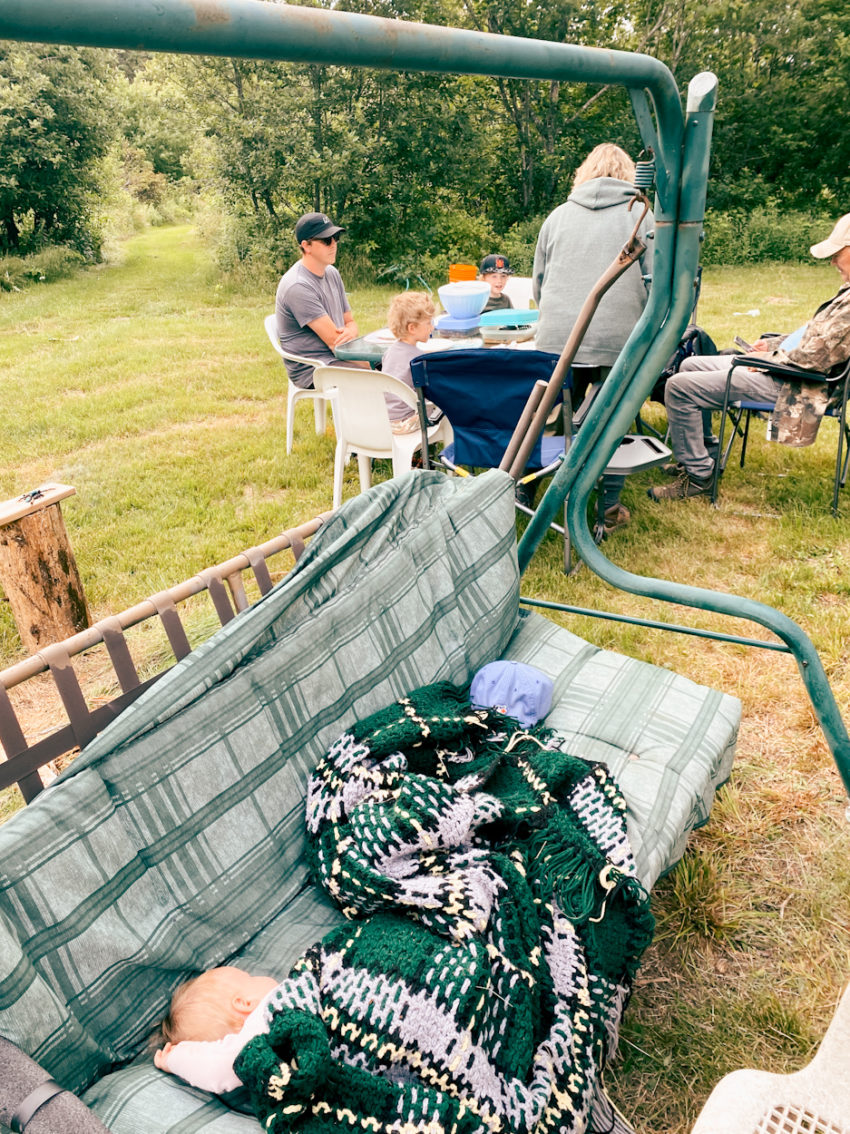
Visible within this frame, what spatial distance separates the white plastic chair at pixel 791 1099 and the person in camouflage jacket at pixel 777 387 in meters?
3.34

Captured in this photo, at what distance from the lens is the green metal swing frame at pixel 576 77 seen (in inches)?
24.9

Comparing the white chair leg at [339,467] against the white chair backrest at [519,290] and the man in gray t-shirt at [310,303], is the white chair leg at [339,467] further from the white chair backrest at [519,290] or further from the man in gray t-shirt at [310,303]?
the white chair backrest at [519,290]

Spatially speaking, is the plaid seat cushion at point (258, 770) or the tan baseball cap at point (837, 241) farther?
the tan baseball cap at point (837, 241)

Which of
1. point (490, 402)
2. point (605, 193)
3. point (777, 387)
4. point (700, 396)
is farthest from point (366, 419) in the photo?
point (777, 387)

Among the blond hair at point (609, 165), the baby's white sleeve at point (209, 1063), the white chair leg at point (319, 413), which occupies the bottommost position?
the white chair leg at point (319, 413)

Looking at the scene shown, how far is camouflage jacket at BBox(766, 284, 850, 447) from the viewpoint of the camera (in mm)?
3771

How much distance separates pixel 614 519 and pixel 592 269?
1254 mm

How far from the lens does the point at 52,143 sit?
561 inches

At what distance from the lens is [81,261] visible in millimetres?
14773

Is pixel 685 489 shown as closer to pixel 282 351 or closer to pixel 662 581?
pixel 282 351

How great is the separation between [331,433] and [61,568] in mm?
2859

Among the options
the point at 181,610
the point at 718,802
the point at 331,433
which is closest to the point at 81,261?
the point at 331,433

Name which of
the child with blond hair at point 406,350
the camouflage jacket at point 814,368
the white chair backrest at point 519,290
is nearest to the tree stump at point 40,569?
the child with blond hair at point 406,350

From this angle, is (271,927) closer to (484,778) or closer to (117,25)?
(484,778)
